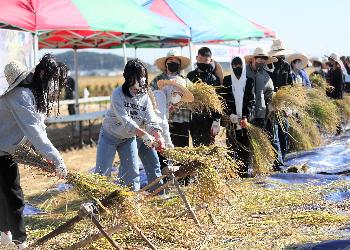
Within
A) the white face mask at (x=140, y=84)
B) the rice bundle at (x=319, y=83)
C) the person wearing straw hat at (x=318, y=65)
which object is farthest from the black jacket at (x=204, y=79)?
the person wearing straw hat at (x=318, y=65)

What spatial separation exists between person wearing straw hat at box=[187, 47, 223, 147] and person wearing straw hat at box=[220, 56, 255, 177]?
0.58 feet

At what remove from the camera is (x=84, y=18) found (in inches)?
316

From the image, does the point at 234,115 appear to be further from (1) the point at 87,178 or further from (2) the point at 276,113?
(1) the point at 87,178

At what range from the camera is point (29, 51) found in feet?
24.1

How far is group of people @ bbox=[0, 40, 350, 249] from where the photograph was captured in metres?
3.86

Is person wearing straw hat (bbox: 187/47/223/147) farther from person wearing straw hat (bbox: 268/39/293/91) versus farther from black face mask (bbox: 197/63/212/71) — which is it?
person wearing straw hat (bbox: 268/39/293/91)

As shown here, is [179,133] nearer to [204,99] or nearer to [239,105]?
[204,99]

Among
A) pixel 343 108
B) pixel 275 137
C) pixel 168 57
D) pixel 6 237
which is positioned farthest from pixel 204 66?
pixel 343 108

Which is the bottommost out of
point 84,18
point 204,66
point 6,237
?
point 6,237

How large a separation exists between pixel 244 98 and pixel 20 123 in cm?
323

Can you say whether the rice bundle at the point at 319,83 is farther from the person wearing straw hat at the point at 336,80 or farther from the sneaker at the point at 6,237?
the sneaker at the point at 6,237

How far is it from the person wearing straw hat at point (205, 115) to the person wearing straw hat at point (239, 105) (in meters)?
0.18

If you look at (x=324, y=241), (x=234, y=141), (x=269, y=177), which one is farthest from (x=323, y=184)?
(x=324, y=241)

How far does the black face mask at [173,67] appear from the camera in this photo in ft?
20.1
